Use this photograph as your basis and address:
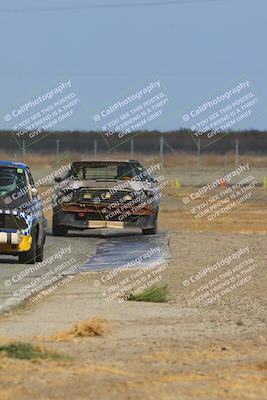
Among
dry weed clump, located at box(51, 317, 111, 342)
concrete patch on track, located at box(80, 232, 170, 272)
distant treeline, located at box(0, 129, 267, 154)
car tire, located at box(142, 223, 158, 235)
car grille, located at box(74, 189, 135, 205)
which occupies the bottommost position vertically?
distant treeline, located at box(0, 129, 267, 154)

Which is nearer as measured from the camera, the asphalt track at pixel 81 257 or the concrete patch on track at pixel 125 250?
the asphalt track at pixel 81 257

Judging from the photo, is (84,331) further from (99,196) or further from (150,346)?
(99,196)

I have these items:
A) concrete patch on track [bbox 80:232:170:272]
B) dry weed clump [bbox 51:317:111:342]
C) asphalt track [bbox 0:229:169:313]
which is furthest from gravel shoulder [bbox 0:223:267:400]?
concrete patch on track [bbox 80:232:170:272]

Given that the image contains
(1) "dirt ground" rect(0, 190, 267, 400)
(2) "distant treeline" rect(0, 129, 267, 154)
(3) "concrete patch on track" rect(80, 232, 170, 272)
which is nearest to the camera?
(1) "dirt ground" rect(0, 190, 267, 400)

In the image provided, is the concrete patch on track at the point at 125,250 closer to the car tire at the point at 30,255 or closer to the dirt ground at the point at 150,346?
the car tire at the point at 30,255

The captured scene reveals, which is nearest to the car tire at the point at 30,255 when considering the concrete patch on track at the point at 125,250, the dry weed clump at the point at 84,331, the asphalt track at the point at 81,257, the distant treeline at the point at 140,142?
the asphalt track at the point at 81,257

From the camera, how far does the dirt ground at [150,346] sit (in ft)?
26.0

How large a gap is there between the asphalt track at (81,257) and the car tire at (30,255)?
0.12 meters

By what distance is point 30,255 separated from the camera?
63.2 ft

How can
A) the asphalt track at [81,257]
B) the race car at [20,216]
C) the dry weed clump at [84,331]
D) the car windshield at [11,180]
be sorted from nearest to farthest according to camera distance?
the dry weed clump at [84,331], the asphalt track at [81,257], the race car at [20,216], the car windshield at [11,180]

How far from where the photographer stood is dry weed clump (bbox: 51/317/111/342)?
34.5 feet

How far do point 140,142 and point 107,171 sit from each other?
65550 mm

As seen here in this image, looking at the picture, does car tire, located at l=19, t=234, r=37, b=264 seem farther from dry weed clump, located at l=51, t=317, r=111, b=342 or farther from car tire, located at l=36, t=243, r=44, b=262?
dry weed clump, located at l=51, t=317, r=111, b=342

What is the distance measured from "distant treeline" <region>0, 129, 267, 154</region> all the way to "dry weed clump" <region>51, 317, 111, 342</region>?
229 ft
